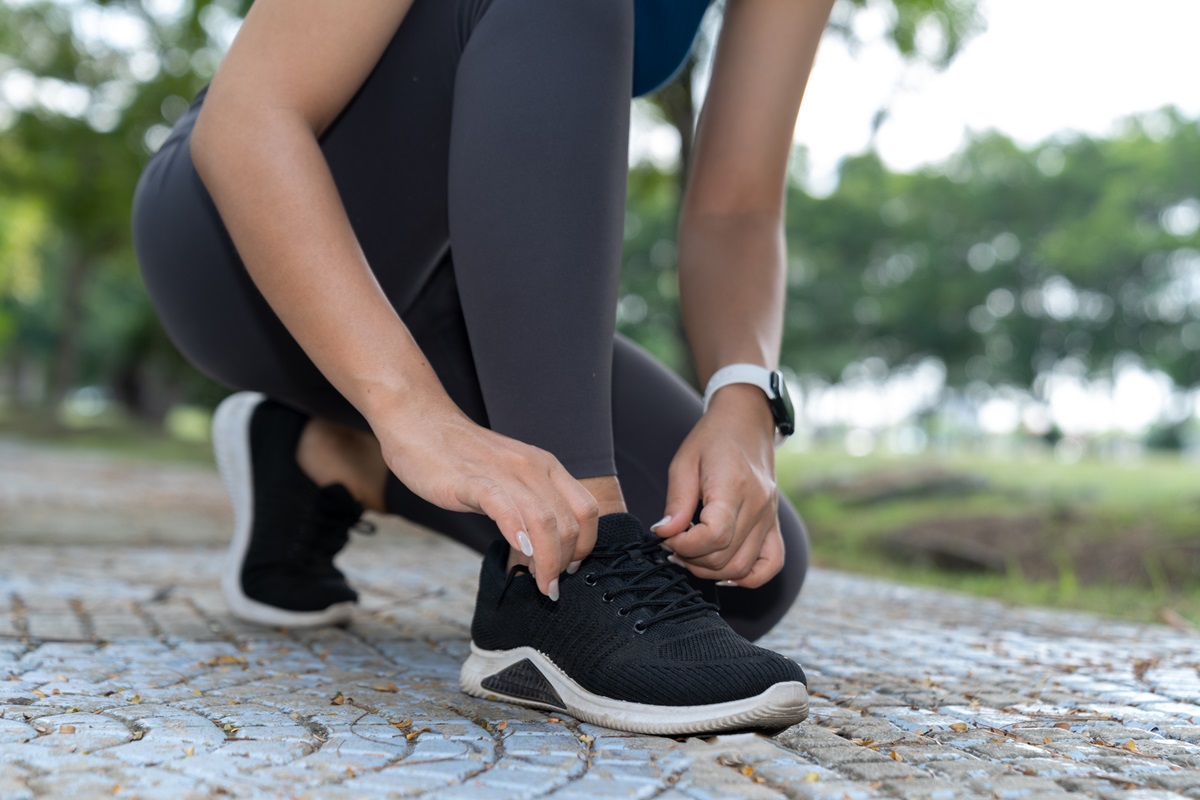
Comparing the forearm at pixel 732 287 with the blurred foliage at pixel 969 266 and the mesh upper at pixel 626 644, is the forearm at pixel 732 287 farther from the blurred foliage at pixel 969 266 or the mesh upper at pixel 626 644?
the blurred foliage at pixel 969 266

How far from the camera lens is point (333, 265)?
1250mm

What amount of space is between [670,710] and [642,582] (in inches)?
6.2

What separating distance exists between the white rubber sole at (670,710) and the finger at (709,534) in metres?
0.20

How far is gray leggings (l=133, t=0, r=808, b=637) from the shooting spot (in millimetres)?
1353

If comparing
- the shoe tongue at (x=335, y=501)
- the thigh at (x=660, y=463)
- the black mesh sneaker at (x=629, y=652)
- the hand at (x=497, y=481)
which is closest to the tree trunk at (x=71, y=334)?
the shoe tongue at (x=335, y=501)

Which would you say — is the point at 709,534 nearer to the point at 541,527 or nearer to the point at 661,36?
the point at 541,527

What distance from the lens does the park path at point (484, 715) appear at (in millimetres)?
1118

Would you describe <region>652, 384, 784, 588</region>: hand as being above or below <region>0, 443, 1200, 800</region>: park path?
above

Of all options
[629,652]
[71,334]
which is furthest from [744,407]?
[71,334]

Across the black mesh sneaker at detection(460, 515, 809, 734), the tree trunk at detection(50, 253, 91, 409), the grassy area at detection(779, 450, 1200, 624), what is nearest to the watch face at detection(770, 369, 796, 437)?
the black mesh sneaker at detection(460, 515, 809, 734)

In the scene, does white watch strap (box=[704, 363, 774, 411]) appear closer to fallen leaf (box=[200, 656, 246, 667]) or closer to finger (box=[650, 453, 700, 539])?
finger (box=[650, 453, 700, 539])

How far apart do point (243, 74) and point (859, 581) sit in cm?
286

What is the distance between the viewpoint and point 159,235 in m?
1.80

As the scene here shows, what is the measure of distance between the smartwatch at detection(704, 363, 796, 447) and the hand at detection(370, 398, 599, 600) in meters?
0.50
